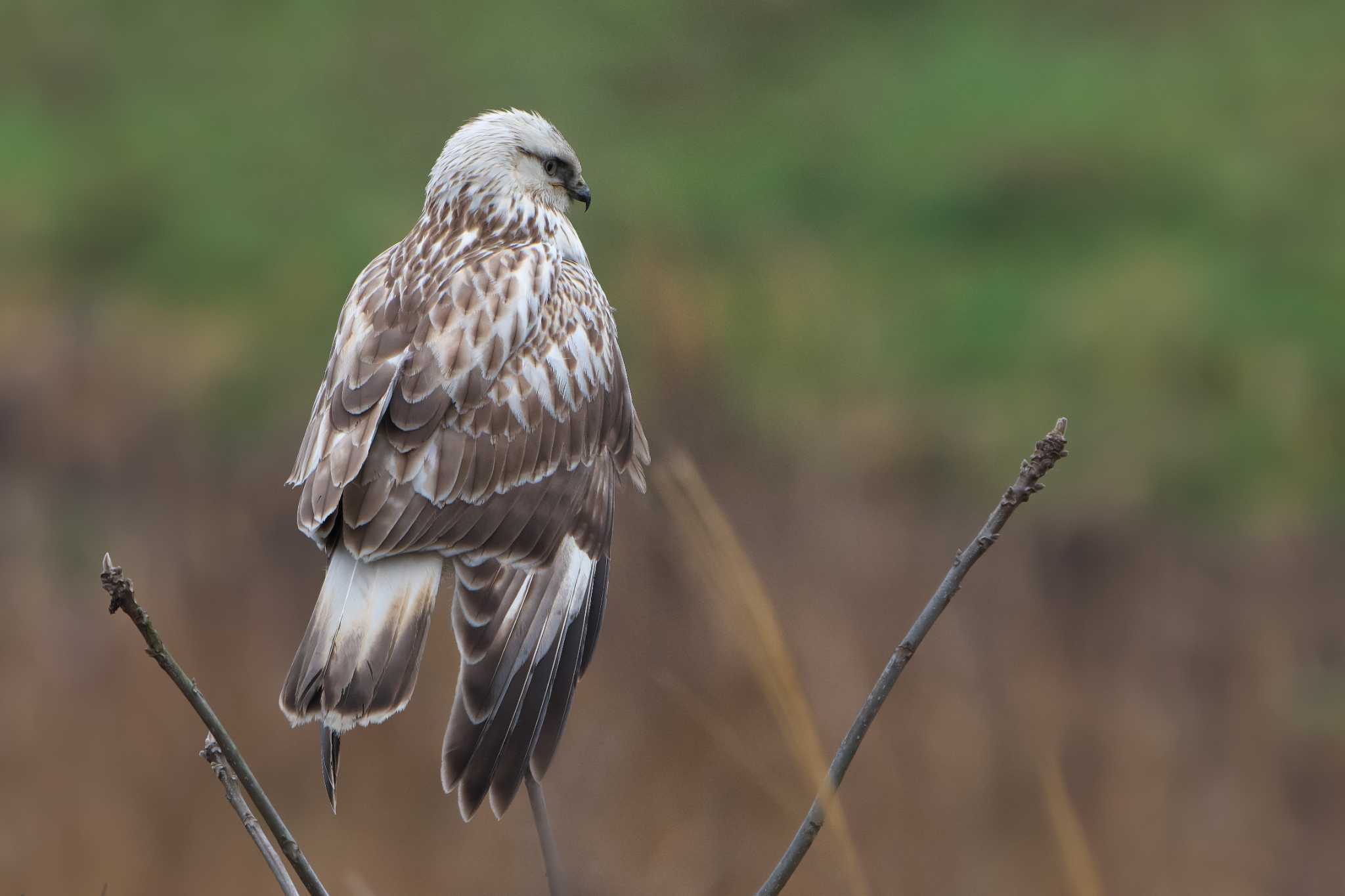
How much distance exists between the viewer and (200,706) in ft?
8.14

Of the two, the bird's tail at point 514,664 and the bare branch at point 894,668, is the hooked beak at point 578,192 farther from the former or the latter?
the bare branch at point 894,668

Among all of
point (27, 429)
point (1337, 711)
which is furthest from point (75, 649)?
point (1337, 711)

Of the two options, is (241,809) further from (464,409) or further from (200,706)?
(464,409)

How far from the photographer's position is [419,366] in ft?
12.0

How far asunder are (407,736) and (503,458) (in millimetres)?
3328

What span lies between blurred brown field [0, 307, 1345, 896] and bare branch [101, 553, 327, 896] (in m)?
2.37

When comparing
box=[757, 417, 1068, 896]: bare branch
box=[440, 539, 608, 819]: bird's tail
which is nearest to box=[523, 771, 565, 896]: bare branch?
box=[440, 539, 608, 819]: bird's tail

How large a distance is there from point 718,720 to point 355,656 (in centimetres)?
338

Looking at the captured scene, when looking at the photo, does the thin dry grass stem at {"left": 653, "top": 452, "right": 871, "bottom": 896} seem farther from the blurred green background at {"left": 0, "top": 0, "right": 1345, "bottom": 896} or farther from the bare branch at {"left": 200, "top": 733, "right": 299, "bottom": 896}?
the bare branch at {"left": 200, "top": 733, "right": 299, "bottom": 896}

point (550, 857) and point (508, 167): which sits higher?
point (508, 167)

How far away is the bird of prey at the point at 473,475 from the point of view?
127 inches

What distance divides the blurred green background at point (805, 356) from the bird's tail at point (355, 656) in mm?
341

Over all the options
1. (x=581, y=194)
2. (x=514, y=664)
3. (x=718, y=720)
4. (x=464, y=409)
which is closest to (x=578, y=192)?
(x=581, y=194)

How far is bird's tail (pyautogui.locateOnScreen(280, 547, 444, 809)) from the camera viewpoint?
3.12m
